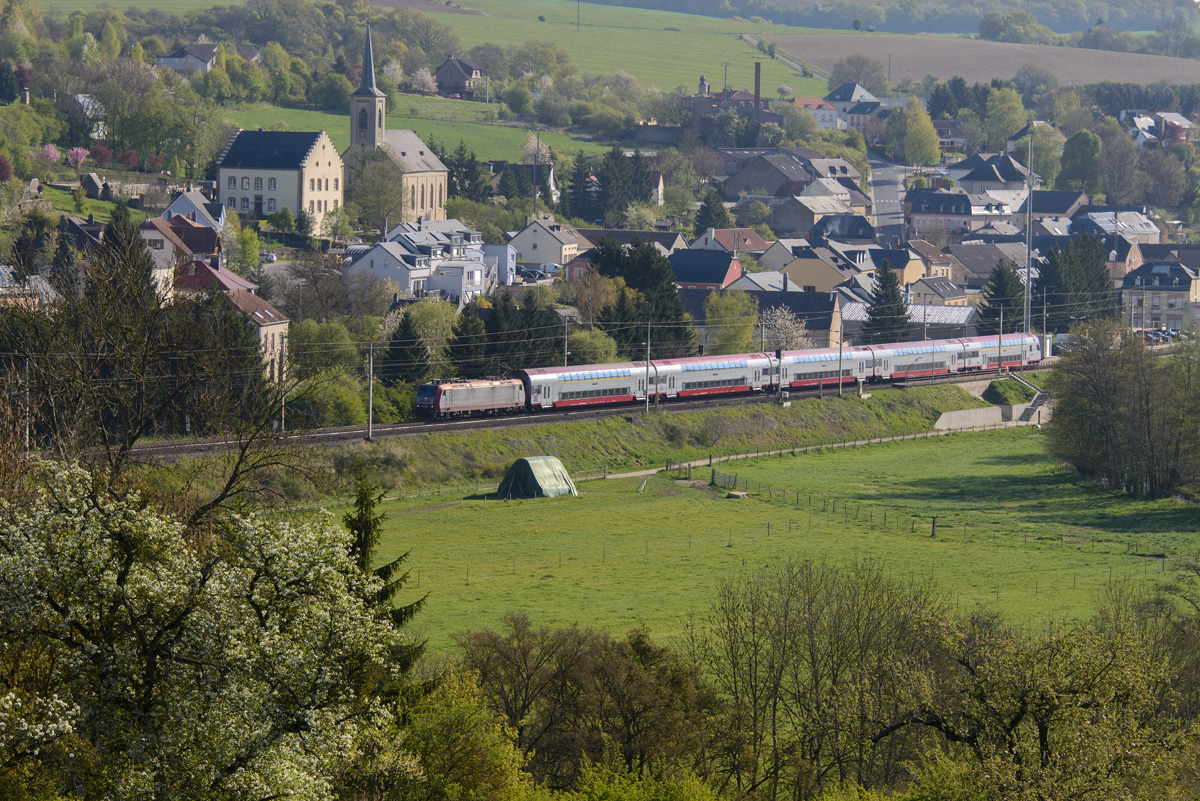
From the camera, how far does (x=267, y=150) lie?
125625 mm

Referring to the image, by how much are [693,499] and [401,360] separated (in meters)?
19.2

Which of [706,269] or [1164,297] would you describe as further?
[1164,297]

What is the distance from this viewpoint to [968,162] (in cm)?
18050

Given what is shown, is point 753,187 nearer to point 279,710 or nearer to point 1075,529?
point 1075,529

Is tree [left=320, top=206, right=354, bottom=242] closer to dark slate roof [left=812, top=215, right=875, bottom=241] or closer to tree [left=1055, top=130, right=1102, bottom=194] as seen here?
dark slate roof [left=812, top=215, right=875, bottom=241]

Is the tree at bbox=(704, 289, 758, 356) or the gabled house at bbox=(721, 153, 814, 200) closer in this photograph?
the tree at bbox=(704, 289, 758, 356)

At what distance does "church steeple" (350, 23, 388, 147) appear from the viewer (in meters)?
140

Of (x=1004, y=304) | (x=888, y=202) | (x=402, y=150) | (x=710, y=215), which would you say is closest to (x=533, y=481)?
(x=1004, y=304)

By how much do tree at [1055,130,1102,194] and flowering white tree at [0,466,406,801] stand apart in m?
175

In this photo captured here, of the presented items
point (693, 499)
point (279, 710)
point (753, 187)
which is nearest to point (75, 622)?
point (279, 710)

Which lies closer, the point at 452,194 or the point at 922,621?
the point at 922,621

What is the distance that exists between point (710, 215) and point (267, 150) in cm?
4215

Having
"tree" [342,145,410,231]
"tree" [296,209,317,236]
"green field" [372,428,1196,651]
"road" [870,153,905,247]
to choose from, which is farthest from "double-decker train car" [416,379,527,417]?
"road" [870,153,905,247]

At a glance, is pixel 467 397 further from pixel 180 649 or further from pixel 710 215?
pixel 710 215
